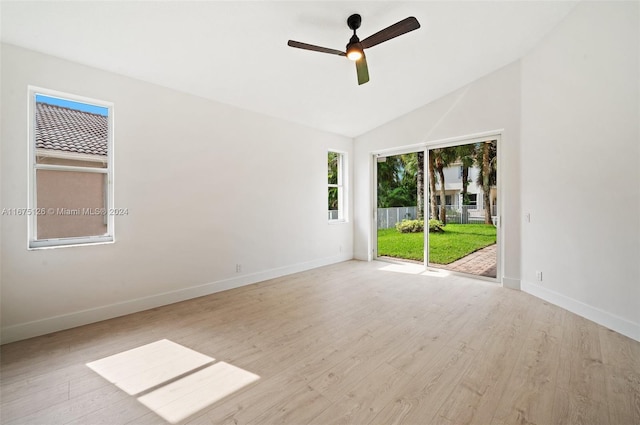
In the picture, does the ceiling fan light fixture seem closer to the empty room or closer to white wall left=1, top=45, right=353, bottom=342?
the empty room

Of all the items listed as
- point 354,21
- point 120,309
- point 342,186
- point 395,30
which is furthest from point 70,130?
point 342,186

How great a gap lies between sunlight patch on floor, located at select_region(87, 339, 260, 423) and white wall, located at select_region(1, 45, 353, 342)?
3.42ft

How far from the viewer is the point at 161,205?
3354 mm

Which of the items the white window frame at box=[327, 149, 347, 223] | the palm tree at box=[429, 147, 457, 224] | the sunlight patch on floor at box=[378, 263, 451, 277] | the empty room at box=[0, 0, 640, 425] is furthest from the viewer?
the white window frame at box=[327, 149, 347, 223]

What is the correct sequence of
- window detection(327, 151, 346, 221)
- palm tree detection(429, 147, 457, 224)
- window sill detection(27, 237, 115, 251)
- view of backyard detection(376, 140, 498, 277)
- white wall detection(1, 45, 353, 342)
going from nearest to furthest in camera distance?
white wall detection(1, 45, 353, 342)
window sill detection(27, 237, 115, 251)
view of backyard detection(376, 140, 498, 277)
palm tree detection(429, 147, 457, 224)
window detection(327, 151, 346, 221)

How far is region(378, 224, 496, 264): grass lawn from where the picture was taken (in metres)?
4.61

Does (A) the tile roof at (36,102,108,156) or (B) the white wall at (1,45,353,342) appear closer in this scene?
(B) the white wall at (1,45,353,342)

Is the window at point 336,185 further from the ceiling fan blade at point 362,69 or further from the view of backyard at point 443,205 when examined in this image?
the ceiling fan blade at point 362,69

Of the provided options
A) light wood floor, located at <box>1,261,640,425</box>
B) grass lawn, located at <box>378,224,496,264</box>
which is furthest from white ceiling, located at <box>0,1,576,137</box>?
light wood floor, located at <box>1,261,640,425</box>

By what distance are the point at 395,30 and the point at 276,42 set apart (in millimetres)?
1311

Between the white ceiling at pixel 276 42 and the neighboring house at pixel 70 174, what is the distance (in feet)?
2.06

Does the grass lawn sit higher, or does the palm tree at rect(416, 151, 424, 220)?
the palm tree at rect(416, 151, 424, 220)

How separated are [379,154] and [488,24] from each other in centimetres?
298

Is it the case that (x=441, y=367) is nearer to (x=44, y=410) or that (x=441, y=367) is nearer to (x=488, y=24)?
(x=44, y=410)
